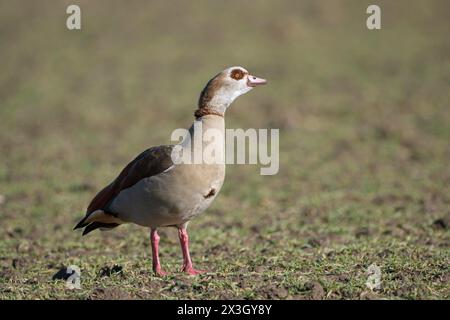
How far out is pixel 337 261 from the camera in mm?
6488

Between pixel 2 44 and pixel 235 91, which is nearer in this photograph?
pixel 235 91

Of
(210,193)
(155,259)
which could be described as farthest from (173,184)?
(155,259)

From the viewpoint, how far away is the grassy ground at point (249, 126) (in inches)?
247

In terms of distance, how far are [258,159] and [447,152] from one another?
3.15 meters

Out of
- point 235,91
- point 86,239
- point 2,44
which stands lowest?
point 86,239

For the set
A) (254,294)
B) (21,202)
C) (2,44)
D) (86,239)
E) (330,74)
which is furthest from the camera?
(2,44)

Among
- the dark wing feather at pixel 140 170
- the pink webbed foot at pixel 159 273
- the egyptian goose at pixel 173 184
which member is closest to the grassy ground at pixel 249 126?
the pink webbed foot at pixel 159 273

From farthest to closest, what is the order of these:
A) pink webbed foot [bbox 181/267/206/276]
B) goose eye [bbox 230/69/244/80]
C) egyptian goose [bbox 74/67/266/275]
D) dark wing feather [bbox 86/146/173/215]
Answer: goose eye [bbox 230/69/244/80], pink webbed foot [bbox 181/267/206/276], dark wing feather [bbox 86/146/173/215], egyptian goose [bbox 74/67/266/275]

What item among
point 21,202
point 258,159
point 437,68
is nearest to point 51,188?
point 21,202

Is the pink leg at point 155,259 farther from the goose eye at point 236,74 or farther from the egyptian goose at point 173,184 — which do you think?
the goose eye at point 236,74

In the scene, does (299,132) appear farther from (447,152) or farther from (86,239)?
(86,239)

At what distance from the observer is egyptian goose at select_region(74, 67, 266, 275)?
19.0 feet

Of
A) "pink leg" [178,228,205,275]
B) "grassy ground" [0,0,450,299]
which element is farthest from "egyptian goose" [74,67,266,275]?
"grassy ground" [0,0,450,299]

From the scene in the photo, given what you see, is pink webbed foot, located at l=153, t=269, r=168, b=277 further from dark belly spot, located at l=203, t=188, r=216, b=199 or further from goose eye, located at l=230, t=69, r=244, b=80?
goose eye, located at l=230, t=69, r=244, b=80
